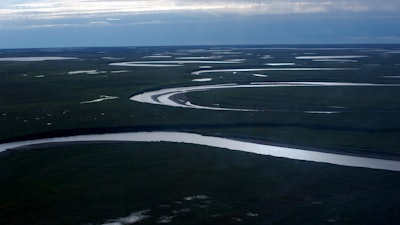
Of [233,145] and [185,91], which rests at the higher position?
[233,145]

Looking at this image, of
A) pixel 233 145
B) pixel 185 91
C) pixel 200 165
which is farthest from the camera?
pixel 185 91

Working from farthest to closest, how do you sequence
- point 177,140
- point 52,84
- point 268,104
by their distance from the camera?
point 52,84 → point 268,104 → point 177,140

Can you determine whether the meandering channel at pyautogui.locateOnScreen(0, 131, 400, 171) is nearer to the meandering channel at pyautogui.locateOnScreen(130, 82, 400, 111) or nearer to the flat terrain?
the flat terrain

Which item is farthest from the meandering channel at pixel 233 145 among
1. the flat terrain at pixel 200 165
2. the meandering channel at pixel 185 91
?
Result: the meandering channel at pixel 185 91

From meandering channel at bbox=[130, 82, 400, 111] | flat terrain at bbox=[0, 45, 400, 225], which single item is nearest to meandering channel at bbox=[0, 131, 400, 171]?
flat terrain at bbox=[0, 45, 400, 225]

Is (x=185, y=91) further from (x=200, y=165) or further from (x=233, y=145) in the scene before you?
(x=200, y=165)

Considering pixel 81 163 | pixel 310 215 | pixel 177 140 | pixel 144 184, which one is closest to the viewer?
pixel 310 215

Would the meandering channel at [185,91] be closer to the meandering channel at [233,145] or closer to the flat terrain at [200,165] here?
the flat terrain at [200,165]

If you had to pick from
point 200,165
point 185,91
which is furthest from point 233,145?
point 185,91

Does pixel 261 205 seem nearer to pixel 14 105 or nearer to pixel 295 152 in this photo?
pixel 295 152

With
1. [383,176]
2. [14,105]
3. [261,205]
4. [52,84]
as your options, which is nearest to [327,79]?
[52,84]

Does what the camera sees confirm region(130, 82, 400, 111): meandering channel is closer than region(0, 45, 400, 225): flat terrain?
No
